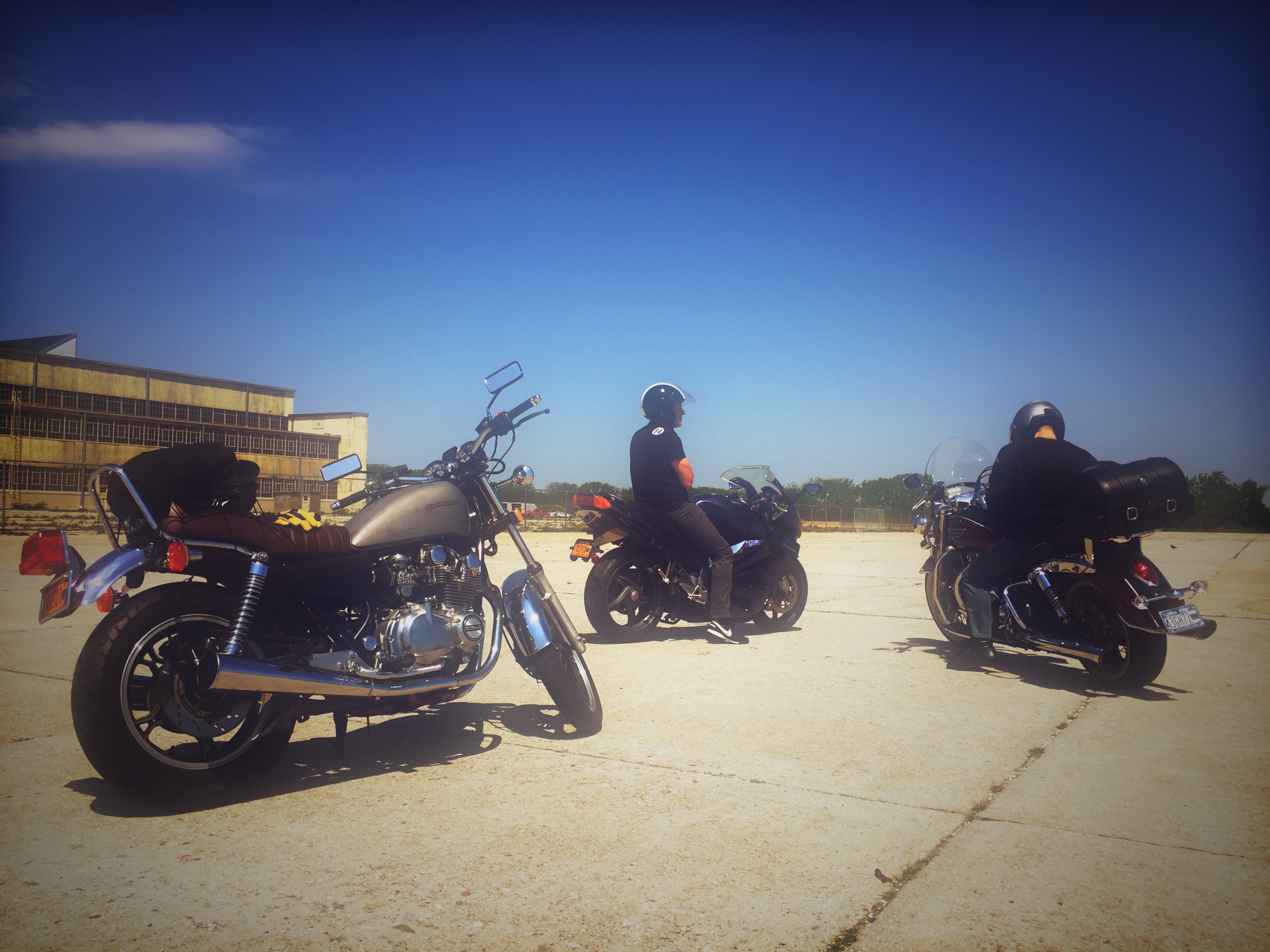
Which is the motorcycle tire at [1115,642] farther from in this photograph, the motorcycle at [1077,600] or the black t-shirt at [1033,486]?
the black t-shirt at [1033,486]

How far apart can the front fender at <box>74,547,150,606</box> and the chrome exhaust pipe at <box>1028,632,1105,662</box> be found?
A: 16.8ft

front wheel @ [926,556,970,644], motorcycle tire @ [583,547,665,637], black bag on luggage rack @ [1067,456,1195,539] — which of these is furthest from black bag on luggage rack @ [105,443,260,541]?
front wheel @ [926,556,970,644]

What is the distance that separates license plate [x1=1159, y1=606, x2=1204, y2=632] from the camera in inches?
188

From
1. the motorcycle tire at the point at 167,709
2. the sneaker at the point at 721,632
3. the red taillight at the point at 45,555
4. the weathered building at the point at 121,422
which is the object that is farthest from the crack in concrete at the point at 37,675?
the weathered building at the point at 121,422

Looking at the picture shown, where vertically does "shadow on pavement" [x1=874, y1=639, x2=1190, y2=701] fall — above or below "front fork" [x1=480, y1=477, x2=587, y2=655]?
below

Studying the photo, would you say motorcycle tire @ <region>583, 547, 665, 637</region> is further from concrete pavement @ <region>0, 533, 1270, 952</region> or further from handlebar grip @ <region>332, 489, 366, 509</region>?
handlebar grip @ <region>332, 489, 366, 509</region>

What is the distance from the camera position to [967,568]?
5.91 m

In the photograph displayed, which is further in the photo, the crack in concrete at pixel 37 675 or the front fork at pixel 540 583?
the crack in concrete at pixel 37 675

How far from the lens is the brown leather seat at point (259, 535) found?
3227 mm

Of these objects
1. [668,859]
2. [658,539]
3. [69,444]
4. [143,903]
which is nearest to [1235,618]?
[658,539]

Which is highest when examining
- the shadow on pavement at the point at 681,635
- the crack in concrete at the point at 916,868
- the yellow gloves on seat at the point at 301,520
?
the yellow gloves on seat at the point at 301,520

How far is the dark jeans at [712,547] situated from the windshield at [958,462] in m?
1.97

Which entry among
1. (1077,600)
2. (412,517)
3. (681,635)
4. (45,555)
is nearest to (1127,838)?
(1077,600)

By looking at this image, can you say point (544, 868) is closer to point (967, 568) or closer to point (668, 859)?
point (668, 859)
